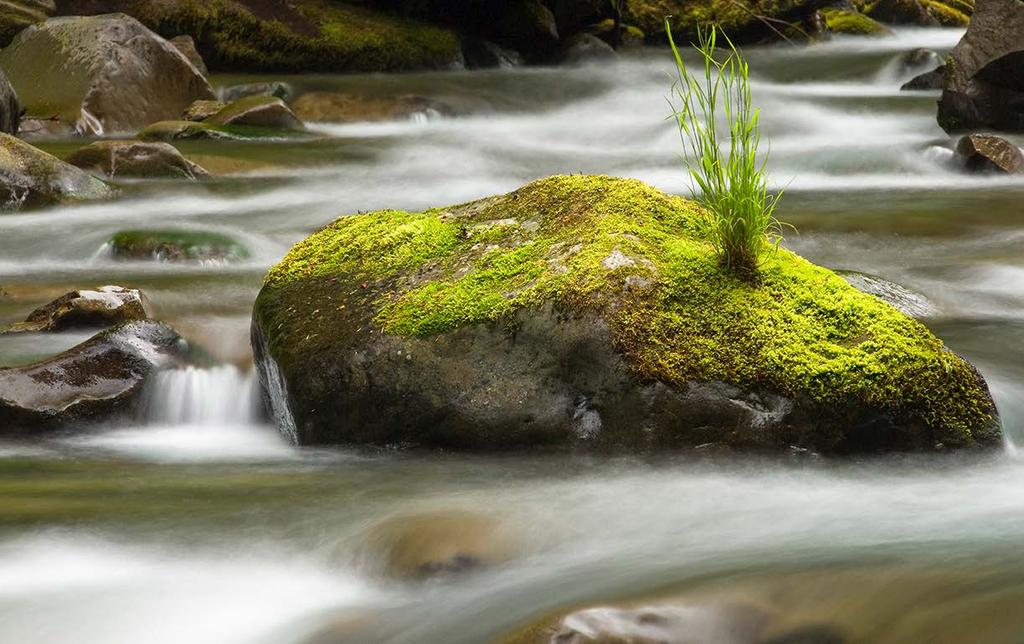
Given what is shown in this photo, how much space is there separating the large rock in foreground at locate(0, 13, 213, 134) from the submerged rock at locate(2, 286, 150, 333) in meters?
7.20

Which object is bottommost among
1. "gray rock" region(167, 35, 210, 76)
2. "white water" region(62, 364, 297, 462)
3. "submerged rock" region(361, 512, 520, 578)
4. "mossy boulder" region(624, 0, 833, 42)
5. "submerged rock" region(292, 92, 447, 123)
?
"submerged rock" region(361, 512, 520, 578)

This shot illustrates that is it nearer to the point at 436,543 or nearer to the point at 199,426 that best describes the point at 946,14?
the point at 199,426

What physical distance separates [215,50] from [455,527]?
47.3ft

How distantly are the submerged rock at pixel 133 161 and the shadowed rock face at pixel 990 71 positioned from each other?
24.8ft

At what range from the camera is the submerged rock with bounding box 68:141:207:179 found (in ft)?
36.0

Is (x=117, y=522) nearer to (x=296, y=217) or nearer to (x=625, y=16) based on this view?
(x=296, y=217)

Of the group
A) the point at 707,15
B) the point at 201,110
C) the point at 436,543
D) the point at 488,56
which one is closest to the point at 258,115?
the point at 201,110

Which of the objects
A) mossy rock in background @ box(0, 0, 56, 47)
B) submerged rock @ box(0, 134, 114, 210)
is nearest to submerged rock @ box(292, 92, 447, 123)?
mossy rock in background @ box(0, 0, 56, 47)

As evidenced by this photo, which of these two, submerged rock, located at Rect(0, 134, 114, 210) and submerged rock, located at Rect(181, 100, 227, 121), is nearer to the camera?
submerged rock, located at Rect(0, 134, 114, 210)

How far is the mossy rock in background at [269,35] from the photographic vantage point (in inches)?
665

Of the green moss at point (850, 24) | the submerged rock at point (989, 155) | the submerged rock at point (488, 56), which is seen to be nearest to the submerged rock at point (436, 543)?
the submerged rock at point (989, 155)

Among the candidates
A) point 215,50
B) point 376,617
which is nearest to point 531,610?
point 376,617

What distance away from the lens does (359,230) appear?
521 cm

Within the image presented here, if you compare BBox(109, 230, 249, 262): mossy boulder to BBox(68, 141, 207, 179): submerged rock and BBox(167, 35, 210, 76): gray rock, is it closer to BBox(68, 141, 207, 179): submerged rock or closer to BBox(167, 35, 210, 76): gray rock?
BBox(68, 141, 207, 179): submerged rock
